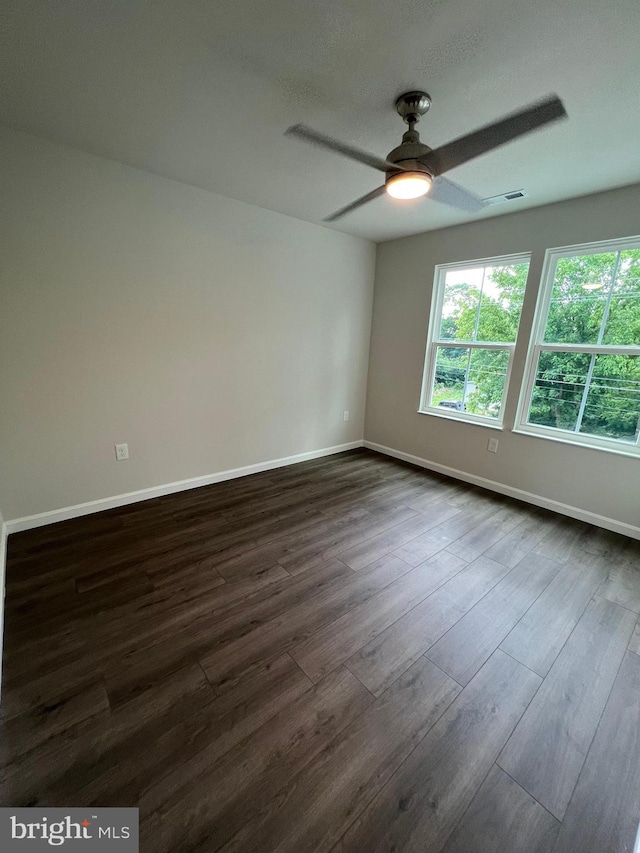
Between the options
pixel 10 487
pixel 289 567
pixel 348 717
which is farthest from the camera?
pixel 10 487

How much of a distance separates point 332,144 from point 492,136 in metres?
0.61

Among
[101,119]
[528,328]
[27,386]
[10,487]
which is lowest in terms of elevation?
[10,487]

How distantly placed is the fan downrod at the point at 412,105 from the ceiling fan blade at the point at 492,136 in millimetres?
337

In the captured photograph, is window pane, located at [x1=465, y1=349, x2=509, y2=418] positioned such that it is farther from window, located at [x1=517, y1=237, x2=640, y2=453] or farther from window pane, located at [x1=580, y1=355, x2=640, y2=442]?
window pane, located at [x1=580, y1=355, x2=640, y2=442]

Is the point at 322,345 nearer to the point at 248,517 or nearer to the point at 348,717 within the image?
the point at 248,517

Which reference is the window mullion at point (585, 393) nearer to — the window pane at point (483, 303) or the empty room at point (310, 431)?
the empty room at point (310, 431)

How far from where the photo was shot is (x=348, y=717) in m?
1.23

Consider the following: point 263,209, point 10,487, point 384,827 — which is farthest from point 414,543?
point 263,209

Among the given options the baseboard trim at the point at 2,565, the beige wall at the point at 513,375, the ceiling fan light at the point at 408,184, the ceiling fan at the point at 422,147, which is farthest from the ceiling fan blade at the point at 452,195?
the baseboard trim at the point at 2,565

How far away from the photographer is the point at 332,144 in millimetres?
1381

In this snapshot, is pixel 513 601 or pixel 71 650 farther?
pixel 513 601

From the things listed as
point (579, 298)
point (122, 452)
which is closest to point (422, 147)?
point (579, 298)

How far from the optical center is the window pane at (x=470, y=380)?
124 inches

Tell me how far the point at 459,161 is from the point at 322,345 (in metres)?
2.37
